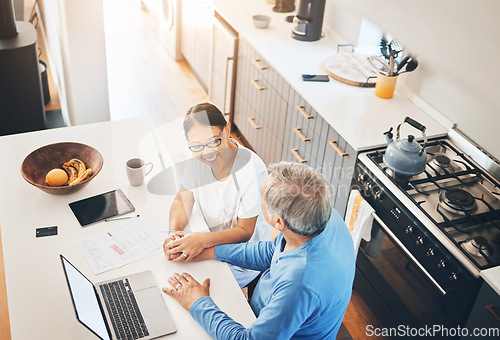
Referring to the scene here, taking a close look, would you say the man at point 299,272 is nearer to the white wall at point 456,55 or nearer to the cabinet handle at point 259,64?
the white wall at point 456,55

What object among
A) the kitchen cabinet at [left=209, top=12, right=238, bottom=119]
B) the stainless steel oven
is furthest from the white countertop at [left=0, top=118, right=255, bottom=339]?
the kitchen cabinet at [left=209, top=12, right=238, bottom=119]

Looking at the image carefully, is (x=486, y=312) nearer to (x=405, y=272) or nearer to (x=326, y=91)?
(x=405, y=272)

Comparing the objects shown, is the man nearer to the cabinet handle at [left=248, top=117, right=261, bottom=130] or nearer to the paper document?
the paper document

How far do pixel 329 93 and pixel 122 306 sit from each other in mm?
1760

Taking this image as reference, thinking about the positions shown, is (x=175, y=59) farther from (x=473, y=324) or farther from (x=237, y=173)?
(x=473, y=324)

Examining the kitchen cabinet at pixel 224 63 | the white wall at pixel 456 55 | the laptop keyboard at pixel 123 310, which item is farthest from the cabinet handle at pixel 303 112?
the laptop keyboard at pixel 123 310

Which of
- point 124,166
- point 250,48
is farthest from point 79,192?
point 250,48

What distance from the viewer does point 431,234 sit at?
2109 mm

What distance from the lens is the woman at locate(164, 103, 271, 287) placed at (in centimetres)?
210

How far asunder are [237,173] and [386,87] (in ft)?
3.91

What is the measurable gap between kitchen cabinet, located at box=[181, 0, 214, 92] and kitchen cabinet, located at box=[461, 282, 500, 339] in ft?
9.62

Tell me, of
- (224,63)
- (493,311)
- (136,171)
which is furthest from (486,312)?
(224,63)

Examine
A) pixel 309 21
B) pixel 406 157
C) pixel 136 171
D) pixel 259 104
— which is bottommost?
pixel 259 104

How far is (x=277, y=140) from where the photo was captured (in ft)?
11.3
